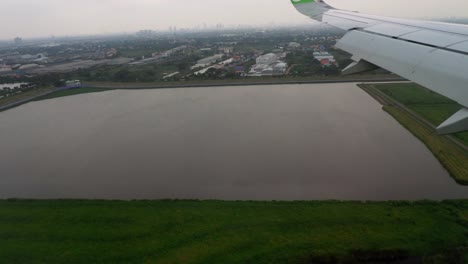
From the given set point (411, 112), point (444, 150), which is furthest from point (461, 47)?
point (411, 112)

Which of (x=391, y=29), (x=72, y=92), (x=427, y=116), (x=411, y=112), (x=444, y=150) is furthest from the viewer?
(x=72, y=92)

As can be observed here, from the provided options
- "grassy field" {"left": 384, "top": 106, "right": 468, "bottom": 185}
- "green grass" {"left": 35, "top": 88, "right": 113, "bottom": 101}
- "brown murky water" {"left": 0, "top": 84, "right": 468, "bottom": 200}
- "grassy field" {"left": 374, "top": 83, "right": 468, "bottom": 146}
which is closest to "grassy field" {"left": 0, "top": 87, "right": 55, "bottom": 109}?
"green grass" {"left": 35, "top": 88, "right": 113, "bottom": 101}

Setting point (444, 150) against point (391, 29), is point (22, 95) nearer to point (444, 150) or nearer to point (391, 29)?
point (391, 29)

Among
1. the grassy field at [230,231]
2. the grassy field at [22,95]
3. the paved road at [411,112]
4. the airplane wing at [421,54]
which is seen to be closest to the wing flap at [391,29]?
the airplane wing at [421,54]

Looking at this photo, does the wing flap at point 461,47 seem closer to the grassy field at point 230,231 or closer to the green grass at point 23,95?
the grassy field at point 230,231

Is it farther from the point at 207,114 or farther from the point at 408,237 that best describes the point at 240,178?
the point at 207,114

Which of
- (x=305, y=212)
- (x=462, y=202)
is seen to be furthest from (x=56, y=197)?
(x=462, y=202)
